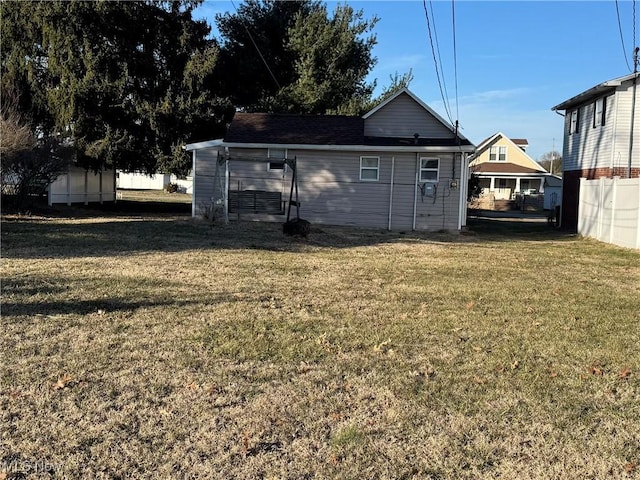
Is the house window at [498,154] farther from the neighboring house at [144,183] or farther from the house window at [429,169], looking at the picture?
the house window at [429,169]

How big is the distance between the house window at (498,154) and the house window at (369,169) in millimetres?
28699

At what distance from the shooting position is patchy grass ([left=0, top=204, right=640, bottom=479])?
295cm

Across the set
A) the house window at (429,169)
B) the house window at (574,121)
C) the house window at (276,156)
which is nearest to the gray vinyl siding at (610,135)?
the house window at (574,121)

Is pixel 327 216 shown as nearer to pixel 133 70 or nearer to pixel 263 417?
pixel 133 70

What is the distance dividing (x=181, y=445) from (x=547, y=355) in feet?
10.5

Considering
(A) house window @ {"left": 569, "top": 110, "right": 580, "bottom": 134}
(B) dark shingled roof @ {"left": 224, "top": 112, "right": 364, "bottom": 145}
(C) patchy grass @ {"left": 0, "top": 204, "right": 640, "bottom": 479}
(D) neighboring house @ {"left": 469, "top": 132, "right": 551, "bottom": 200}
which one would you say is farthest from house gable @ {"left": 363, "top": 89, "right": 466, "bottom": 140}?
(D) neighboring house @ {"left": 469, "top": 132, "right": 551, "bottom": 200}

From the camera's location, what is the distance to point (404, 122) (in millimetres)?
18516

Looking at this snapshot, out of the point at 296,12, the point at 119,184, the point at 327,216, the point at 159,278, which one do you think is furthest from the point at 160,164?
the point at 119,184

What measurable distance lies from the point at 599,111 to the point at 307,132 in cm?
1056

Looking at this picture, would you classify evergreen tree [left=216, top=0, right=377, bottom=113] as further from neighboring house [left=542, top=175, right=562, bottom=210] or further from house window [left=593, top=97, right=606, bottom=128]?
neighboring house [left=542, top=175, right=562, bottom=210]

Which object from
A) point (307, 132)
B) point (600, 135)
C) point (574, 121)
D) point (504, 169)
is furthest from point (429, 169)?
point (504, 169)

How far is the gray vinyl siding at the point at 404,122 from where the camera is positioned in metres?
18.3

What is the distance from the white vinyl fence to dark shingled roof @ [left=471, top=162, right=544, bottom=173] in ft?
85.7

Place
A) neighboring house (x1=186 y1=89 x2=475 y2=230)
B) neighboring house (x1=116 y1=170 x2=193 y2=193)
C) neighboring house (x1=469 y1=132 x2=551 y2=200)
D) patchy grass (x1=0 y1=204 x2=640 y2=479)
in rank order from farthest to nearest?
neighboring house (x1=116 y1=170 x2=193 y2=193)
neighboring house (x1=469 y1=132 x2=551 y2=200)
neighboring house (x1=186 y1=89 x2=475 y2=230)
patchy grass (x1=0 y1=204 x2=640 y2=479)
